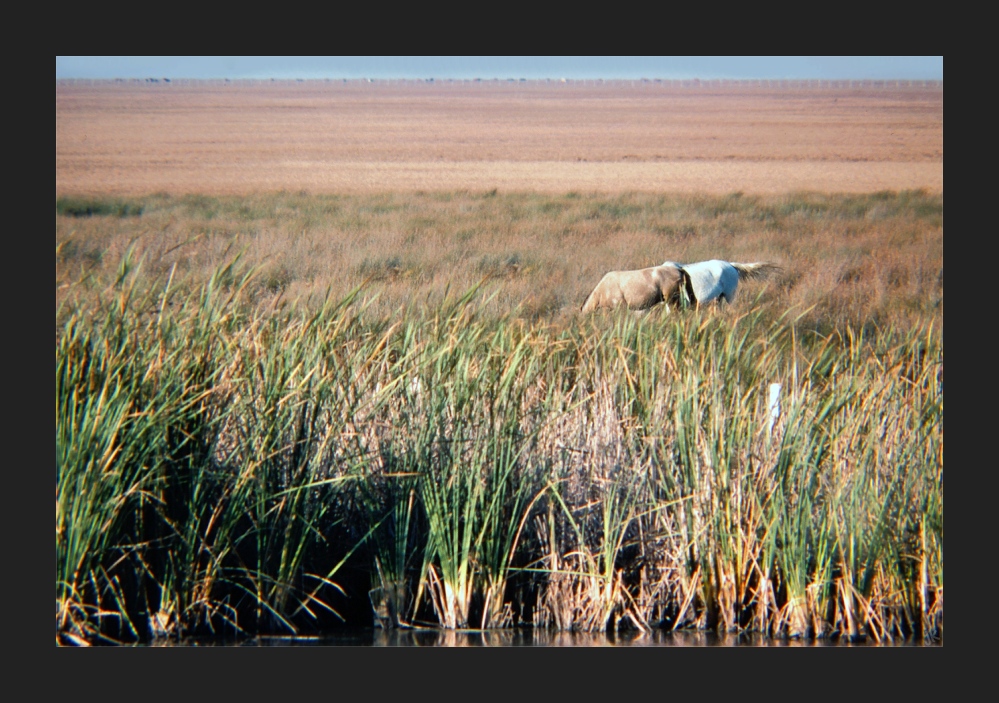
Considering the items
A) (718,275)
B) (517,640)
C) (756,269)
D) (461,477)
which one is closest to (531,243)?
(718,275)

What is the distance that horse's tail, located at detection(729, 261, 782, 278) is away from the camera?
442cm

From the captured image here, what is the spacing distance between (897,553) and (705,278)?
1.80m

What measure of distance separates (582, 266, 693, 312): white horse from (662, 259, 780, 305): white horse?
0.15 feet

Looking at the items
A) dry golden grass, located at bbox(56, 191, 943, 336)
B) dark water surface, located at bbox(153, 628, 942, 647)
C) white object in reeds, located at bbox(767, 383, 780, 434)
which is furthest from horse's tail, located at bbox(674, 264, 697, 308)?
dark water surface, located at bbox(153, 628, 942, 647)

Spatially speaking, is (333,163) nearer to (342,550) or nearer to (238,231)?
(238,231)

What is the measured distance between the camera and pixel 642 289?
14.2 ft

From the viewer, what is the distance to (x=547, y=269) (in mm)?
4660

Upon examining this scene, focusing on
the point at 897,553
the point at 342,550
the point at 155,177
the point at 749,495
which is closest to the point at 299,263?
the point at 155,177

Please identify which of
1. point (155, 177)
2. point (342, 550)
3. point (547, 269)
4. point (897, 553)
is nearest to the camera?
point (897, 553)

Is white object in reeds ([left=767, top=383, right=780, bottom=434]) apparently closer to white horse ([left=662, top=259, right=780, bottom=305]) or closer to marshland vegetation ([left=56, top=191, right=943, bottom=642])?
marshland vegetation ([left=56, top=191, right=943, bottom=642])

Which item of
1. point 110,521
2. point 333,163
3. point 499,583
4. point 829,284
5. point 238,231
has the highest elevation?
Result: point 333,163

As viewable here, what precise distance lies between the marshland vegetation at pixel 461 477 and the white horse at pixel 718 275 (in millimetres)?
673

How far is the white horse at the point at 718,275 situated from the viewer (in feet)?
13.9

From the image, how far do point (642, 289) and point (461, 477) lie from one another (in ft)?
5.81
